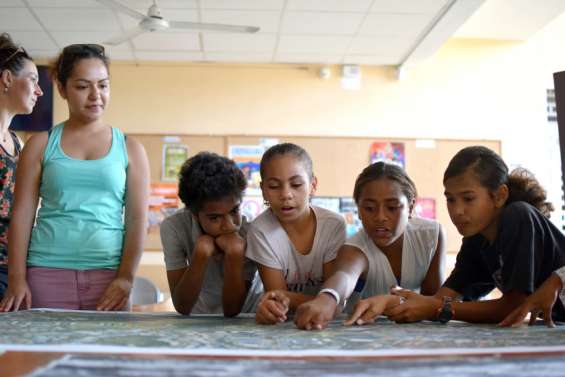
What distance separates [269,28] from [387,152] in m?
1.65

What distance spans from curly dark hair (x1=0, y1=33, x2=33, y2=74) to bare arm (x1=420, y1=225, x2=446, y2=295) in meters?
1.57

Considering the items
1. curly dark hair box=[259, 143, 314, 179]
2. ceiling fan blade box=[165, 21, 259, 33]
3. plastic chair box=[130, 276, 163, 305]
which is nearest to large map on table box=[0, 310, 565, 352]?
curly dark hair box=[259, 143, 314, 179]

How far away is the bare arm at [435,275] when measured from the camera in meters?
1.55

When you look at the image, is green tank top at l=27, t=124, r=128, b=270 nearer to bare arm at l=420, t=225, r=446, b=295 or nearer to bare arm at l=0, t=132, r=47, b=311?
bare arm at l=0, t=132, r=47, b=311

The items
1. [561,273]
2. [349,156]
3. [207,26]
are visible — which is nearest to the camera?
[561,273]

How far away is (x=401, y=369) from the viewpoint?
Answer: 2.09 ft

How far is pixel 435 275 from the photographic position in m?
1.56

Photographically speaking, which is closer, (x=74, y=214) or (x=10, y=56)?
(x=74, y=214)

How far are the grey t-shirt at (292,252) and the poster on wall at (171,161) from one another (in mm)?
3428

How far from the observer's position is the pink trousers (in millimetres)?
1508

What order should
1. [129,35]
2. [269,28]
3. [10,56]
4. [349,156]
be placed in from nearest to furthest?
1. [10,56]
2. [129,35]
3. [269,28]
4. [349,156]

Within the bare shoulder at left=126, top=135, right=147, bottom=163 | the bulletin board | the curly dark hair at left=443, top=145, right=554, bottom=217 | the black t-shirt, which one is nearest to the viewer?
the black t-shirt

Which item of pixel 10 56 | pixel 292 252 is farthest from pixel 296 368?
pixel 10 56

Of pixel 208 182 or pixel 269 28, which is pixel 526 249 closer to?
pixel 208 182
